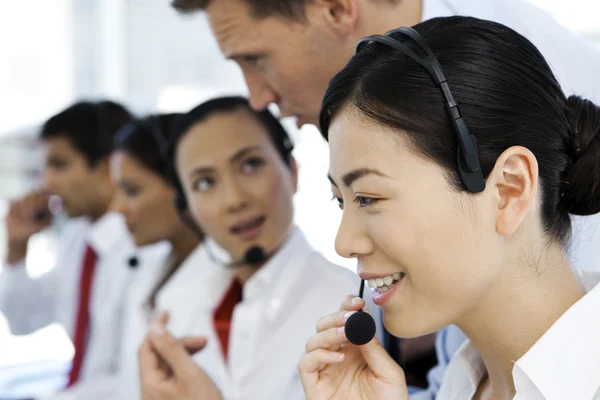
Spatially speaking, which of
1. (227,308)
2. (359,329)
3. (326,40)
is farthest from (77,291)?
(359,329)

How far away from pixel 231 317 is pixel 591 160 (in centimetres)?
80

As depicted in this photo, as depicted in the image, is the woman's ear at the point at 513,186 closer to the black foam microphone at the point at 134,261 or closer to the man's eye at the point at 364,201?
the man's eye at the point at 364,201

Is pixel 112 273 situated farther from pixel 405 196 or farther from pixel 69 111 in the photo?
pixel 405 196

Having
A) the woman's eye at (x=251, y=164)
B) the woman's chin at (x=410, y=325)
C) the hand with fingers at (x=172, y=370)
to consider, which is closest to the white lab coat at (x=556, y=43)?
the woman's chin at (x=410, y=325)

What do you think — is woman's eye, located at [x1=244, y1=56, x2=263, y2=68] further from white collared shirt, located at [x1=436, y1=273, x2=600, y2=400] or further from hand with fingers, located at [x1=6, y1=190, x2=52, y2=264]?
hand with fingers, located at [x1=6, y1=190, x2=52, y2=264]

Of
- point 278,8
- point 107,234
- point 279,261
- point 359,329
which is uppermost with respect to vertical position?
point 278,8

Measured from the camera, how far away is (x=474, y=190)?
617 millimetres

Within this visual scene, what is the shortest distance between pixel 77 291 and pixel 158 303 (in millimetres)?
345

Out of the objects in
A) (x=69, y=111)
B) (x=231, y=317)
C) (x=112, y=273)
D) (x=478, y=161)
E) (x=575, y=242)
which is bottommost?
(x=112, y=273)

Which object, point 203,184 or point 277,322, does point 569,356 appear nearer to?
point 277,322

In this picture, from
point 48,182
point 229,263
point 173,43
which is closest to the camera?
point 229,263

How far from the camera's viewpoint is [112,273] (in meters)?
1.73

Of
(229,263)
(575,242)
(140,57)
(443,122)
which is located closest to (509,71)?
(443,122)

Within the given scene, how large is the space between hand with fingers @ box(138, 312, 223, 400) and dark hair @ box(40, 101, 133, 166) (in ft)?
2.80
